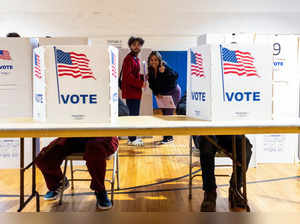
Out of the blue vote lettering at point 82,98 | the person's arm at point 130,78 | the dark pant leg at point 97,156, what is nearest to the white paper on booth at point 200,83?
the blue vote lettering at point 82,98

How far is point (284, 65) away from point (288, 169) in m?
1.05

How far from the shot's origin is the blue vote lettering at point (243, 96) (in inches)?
47.6

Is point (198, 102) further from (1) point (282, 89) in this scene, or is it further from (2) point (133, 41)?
(2) point (133, 41)

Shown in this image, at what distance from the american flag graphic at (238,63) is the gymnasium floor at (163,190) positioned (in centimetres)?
116

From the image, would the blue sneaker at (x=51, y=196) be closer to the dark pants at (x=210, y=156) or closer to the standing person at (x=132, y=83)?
the dark pants at (x=210, y=156)

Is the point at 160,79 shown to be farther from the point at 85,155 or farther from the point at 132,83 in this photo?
the point at 85,155

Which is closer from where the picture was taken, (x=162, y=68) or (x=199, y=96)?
(x=199, y=96)

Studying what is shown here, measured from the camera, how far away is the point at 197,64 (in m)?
1.29

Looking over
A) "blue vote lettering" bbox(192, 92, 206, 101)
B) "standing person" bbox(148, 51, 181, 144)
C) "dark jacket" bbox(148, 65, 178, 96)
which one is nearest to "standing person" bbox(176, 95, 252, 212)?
"blue vote lettering" bbox(192, 92, 206, 101)

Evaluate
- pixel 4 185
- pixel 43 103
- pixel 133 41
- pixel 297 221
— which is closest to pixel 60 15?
pixel 133 41

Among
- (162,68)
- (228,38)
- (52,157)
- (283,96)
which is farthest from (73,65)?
(162,68)

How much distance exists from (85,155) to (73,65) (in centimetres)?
89

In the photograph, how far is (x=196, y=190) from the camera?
2.41 meters

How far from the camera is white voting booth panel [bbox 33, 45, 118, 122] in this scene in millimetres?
1188
